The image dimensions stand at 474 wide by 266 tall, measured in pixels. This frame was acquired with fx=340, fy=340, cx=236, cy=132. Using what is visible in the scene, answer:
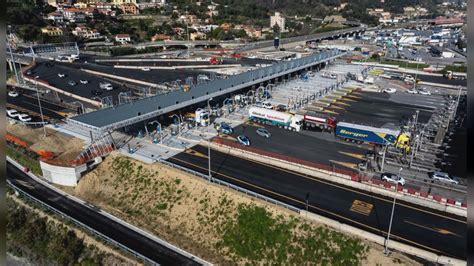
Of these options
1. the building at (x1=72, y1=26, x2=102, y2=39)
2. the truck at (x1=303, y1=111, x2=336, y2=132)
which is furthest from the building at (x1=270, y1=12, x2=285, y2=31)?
the truck at (x1=303, y1=111, x2=336, y2=132)

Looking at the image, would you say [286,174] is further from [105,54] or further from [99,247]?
[105,54]

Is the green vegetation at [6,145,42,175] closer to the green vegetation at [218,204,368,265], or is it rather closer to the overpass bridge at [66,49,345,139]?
the overpass bridge at [66,49,345,139]

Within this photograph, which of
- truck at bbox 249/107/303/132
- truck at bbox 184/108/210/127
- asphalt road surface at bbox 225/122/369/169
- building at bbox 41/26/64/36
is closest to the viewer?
asphalt road surface at bbox 225/122/369/169

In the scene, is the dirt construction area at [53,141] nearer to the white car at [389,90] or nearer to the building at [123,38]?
the white car at [389,90]

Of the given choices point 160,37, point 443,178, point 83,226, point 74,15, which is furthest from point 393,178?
point 74,15

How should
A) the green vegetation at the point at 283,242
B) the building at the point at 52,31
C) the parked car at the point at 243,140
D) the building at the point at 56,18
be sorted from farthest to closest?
the building at the point at 56,18 → the building at the point at 52,31 → the parked car at the point at 243,140 → the green vegetation at the point at 283,242

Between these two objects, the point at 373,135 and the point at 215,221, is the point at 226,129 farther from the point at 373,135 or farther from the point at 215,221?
the point at 373,135

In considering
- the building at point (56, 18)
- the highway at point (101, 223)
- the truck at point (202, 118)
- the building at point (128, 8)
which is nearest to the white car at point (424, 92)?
the truck at point (202, 118)
